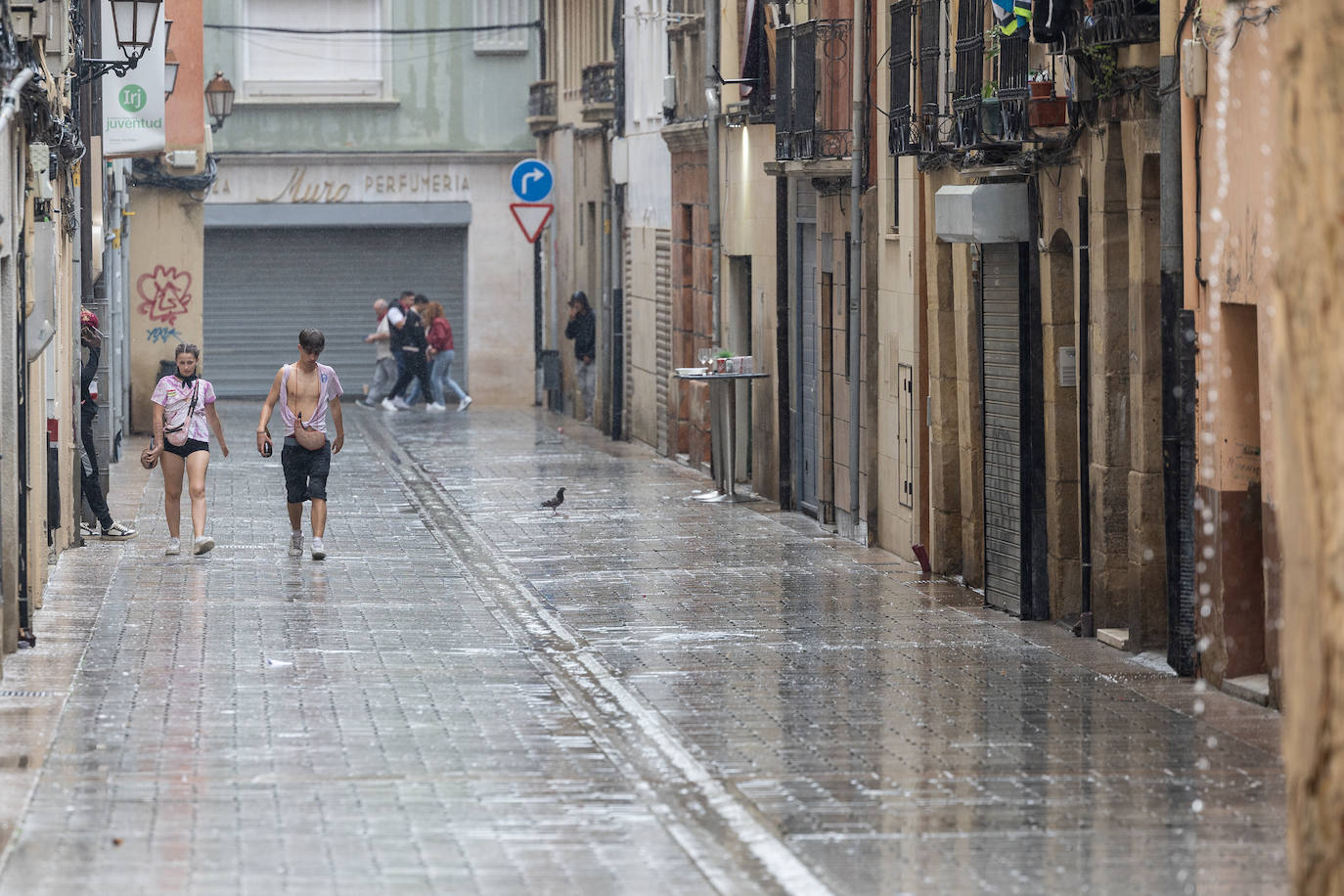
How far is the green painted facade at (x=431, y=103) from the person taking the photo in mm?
41531

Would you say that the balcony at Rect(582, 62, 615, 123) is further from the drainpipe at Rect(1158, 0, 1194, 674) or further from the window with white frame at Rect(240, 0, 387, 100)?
the drainpipe at Rect(1158, 0, 1194, 674)

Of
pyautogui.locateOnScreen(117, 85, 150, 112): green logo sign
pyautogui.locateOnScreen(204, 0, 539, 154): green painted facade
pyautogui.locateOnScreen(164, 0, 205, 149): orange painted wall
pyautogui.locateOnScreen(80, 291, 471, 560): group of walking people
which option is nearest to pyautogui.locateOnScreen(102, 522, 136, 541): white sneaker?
pyautogui.locateOnScreen(80, 291, 471, 560): group of walking people

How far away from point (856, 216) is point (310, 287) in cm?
2282

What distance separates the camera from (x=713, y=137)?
1033 inches

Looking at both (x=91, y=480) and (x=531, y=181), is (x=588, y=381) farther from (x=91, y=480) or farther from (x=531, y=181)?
(x=91, y=480)

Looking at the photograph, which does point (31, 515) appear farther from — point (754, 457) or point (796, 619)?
point (754, 457)

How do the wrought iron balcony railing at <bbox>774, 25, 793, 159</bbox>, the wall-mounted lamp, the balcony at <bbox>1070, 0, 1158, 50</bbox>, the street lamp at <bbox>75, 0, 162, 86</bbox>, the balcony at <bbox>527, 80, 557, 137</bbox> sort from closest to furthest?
the balcony at <bbox>1070, 0, 1158, 50</bbox> < the street lamp at <bbox>75, 0, 162, 86</bbox> < the wrought iron balcony railing at <bbox>774, 25, 793, 159</bbox> < the wall-mounted lamp < the balcony at <bbox>527, 80, 557, 137</bbox>

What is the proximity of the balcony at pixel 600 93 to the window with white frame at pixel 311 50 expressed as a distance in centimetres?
737

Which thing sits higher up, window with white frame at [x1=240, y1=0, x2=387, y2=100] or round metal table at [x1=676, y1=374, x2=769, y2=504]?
window with white frame at [x1=240, y1=0, x2=387, y2=100]

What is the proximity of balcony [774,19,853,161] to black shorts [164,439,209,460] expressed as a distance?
571 cm

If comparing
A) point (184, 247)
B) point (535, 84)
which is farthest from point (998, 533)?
point (535, 84)

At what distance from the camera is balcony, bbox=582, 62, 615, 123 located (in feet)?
112

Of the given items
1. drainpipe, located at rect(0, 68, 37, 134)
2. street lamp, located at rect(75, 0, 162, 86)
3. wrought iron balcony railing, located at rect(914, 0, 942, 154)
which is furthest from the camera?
street lamp, located at rect(75, 0, 162, 86)

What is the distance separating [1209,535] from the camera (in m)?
12.9
